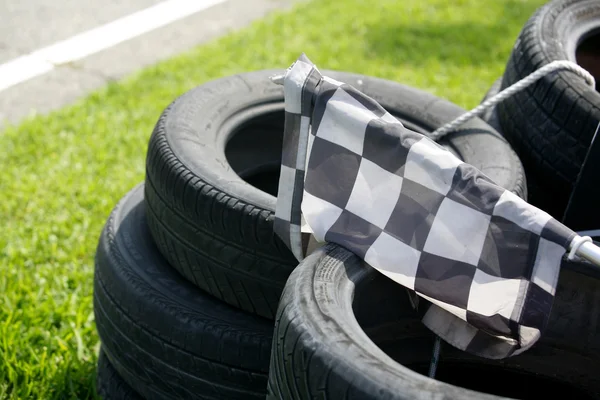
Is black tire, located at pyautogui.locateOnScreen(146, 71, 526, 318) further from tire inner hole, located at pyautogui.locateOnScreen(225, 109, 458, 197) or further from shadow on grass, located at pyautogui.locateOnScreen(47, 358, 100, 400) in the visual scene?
shadow on grass, located at pyautogui.locateOnScreen(47, 358, 100, 400)

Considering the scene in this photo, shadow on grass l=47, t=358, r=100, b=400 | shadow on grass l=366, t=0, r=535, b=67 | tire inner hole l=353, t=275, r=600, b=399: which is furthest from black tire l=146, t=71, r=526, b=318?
shadow on grass l=366, t=0, r=535, b=67

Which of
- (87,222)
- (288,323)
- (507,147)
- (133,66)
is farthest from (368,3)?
(288,323)

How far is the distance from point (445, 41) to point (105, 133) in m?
2.59

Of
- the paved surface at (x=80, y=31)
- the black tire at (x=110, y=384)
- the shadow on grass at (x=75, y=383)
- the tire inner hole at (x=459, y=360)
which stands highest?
the tire inner hole at (x=459, y=360)

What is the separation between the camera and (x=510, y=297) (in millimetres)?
1524

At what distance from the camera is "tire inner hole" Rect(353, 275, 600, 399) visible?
5.64 ft

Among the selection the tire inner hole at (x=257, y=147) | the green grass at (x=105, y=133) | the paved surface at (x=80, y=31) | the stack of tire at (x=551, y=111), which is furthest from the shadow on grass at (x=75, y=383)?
the paved surface at (x=80, y=31)

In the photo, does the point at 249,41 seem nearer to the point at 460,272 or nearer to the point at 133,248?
the point at 133,248

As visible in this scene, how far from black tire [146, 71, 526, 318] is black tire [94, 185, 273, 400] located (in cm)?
5

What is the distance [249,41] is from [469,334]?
3828mm

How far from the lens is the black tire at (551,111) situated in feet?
7.47

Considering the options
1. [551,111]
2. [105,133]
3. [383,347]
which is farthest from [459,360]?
[105,133]

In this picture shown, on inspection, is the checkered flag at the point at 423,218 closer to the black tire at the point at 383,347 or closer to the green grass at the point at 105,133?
the black tire at the point at 383,347

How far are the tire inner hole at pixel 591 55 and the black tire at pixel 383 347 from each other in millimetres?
1468
